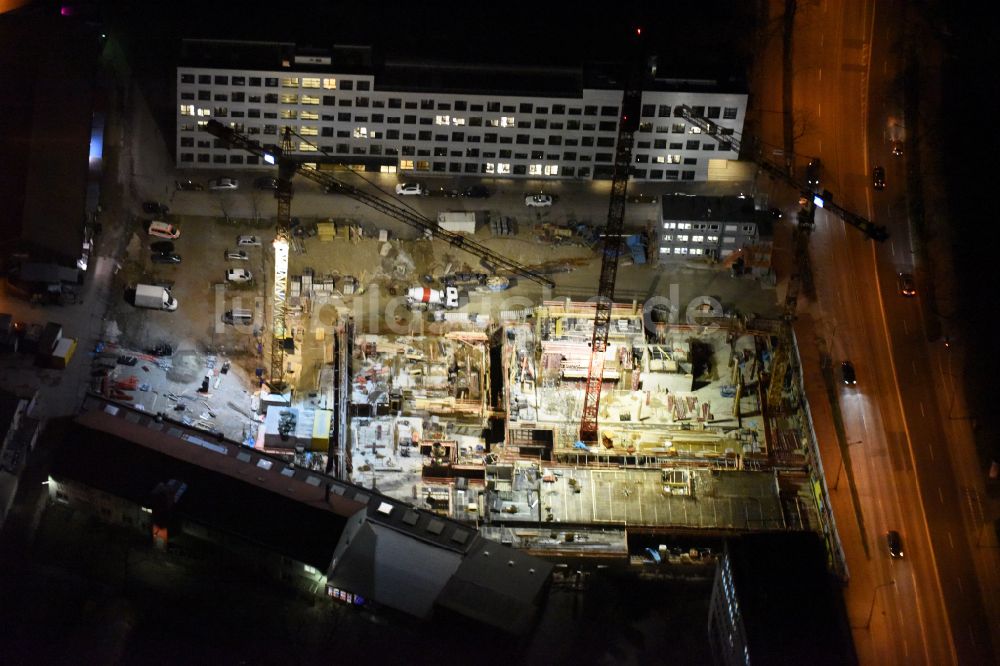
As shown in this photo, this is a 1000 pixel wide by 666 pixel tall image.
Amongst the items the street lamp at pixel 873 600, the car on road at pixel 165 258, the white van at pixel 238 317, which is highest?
the car on road at pixel 165 258

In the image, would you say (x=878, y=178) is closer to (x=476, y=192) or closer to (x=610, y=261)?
(x=610, y=261)

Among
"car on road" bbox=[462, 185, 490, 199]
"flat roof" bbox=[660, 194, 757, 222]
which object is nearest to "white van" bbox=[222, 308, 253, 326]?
"car on road" bbox=[462, 185, 490, 199]

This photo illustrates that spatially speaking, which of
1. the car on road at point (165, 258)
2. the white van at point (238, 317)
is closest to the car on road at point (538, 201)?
the white van at point (238, 317)

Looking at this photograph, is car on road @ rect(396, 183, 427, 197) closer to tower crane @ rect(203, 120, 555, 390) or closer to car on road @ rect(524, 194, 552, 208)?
tower crane @ rect(203, 120, 555, 390)

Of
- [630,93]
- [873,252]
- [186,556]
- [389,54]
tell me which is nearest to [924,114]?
[873,252]

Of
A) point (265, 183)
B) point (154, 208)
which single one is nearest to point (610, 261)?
point (265, 183)

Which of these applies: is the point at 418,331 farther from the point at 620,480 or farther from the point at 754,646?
the point at 754,646

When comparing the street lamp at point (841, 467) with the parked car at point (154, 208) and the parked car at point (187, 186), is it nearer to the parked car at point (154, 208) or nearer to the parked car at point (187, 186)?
the parked car at point (187, 186)
